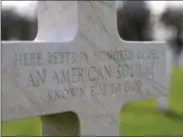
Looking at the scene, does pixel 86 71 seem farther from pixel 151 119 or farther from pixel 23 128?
pixel 151 119

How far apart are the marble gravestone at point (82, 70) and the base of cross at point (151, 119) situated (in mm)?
2158

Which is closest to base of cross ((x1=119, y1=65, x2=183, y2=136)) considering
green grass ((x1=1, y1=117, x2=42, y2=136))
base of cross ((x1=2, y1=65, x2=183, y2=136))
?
base of cross ((x1=2, y1=65, x2=183, y2=136))

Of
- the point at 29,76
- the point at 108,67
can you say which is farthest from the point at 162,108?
the point at 29,76

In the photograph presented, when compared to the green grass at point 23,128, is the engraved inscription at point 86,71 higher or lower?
higher

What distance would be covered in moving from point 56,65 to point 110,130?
0.68 metres

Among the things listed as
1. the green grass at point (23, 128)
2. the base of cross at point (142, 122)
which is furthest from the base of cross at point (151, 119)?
the green grass at point (23, 128)

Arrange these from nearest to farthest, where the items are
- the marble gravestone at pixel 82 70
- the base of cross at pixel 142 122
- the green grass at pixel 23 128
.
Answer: the marble gravestone at pixel 82 70, the green grass at pixel 23 128, the base of cross at pixel 142 122

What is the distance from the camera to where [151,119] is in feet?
20.9

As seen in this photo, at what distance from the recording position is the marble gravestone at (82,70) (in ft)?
7.67

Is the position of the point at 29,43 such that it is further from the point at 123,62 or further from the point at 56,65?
the point at 123,62

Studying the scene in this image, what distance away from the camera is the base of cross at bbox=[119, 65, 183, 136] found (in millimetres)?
5371

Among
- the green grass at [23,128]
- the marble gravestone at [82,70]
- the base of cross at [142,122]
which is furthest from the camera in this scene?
the base of cross at [142,122]

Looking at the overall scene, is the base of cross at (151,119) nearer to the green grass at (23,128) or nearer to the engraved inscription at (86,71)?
the green grass at (23,128)

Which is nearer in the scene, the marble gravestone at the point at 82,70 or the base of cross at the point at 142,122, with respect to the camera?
the marble gravestone at the point at 82,70
